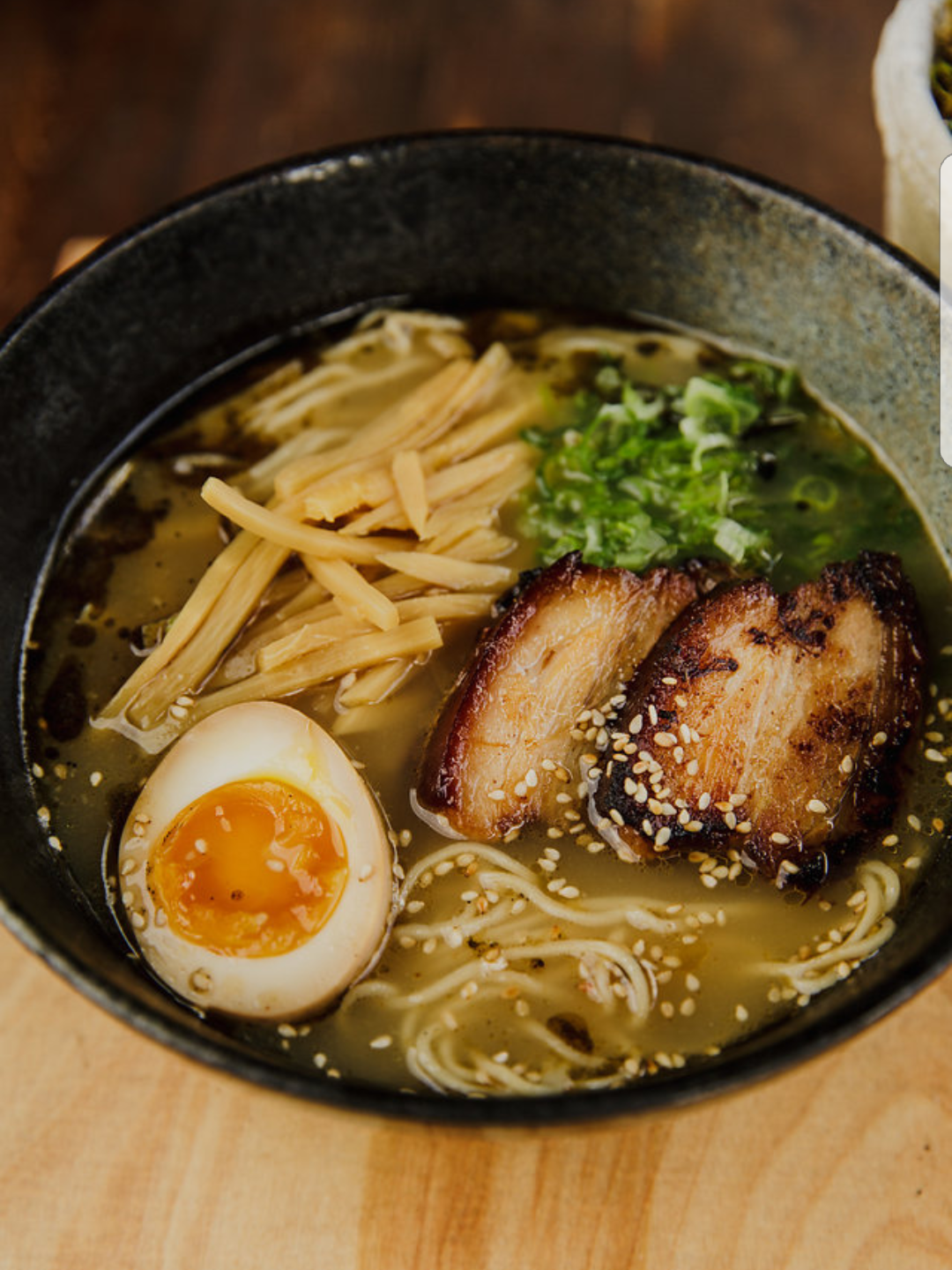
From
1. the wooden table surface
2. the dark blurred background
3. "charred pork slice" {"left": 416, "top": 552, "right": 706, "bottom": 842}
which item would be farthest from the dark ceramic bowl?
the dark blurred background

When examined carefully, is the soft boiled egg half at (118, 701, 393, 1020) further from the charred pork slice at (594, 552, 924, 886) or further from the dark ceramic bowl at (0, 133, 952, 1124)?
the charred pork slice at (594, 552, 924, 886)

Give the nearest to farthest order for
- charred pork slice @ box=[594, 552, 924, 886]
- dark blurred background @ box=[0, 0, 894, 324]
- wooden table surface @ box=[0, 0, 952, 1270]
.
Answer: wooden table surface @ box=[0, 0, 952, 1270] → charred pork slice @ box=[594, 552, 924, 886] → dark blurred background @ box=[0, 0, 894, 324]

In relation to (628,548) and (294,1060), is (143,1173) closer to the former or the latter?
(294,1060)

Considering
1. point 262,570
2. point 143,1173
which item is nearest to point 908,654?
point 262,570

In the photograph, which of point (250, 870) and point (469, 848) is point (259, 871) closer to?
point (250, 870)

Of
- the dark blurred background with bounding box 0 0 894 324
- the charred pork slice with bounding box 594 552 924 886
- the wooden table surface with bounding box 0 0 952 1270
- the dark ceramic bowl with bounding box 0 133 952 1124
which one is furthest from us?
the dark blurred background with bounding box 0 0 894 324

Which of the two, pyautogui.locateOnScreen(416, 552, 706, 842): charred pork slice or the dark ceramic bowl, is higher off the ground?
the dark ceramic bowl


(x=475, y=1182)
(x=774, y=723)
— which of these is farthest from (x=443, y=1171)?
(x=774, y=723)
